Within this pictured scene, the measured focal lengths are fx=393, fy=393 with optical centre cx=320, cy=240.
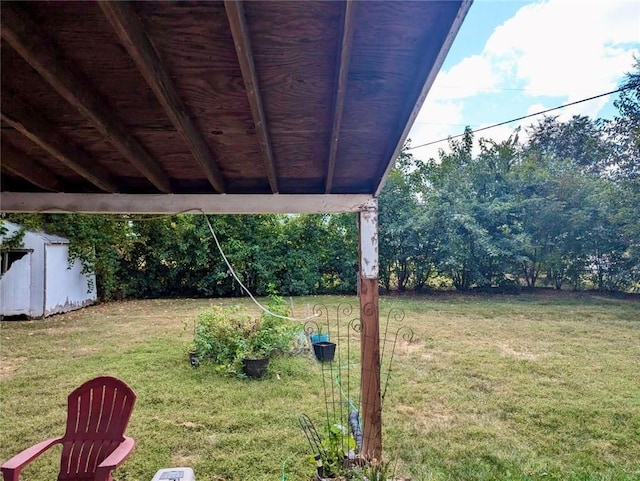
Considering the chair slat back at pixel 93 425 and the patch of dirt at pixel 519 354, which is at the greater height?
the chair slat back at pixel 93 425

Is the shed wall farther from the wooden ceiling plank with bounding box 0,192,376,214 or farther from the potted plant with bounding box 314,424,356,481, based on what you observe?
the potted plant with bounding box 314,424,356,481

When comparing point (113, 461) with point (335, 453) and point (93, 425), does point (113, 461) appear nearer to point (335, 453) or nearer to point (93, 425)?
point (93, 425)

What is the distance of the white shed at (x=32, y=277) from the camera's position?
637 cm

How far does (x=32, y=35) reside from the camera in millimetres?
1049

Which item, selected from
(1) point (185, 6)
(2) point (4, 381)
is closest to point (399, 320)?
(2) point (4, 381)

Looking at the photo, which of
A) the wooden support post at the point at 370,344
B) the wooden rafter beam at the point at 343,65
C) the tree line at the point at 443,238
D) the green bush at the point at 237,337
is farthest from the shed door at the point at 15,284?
the wooden rafter beam at the point at 343,65

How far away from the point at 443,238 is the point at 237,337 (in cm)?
640

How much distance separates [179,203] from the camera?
2.32 m

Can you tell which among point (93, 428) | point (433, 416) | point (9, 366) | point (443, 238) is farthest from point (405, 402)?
point (443, 238)

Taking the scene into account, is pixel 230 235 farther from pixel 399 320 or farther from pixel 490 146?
pixel 490 146

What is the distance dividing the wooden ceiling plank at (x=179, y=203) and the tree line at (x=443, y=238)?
6394 mm

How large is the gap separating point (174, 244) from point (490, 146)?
8.21m

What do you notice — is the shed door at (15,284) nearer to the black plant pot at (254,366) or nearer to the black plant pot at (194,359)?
the black plant pot at (194,359)

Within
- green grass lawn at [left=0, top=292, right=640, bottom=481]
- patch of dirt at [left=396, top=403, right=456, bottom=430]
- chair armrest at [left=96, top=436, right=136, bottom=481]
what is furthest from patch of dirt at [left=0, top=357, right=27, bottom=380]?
patch of dirt at [left=396, top=403, right=456, bottom=430]
